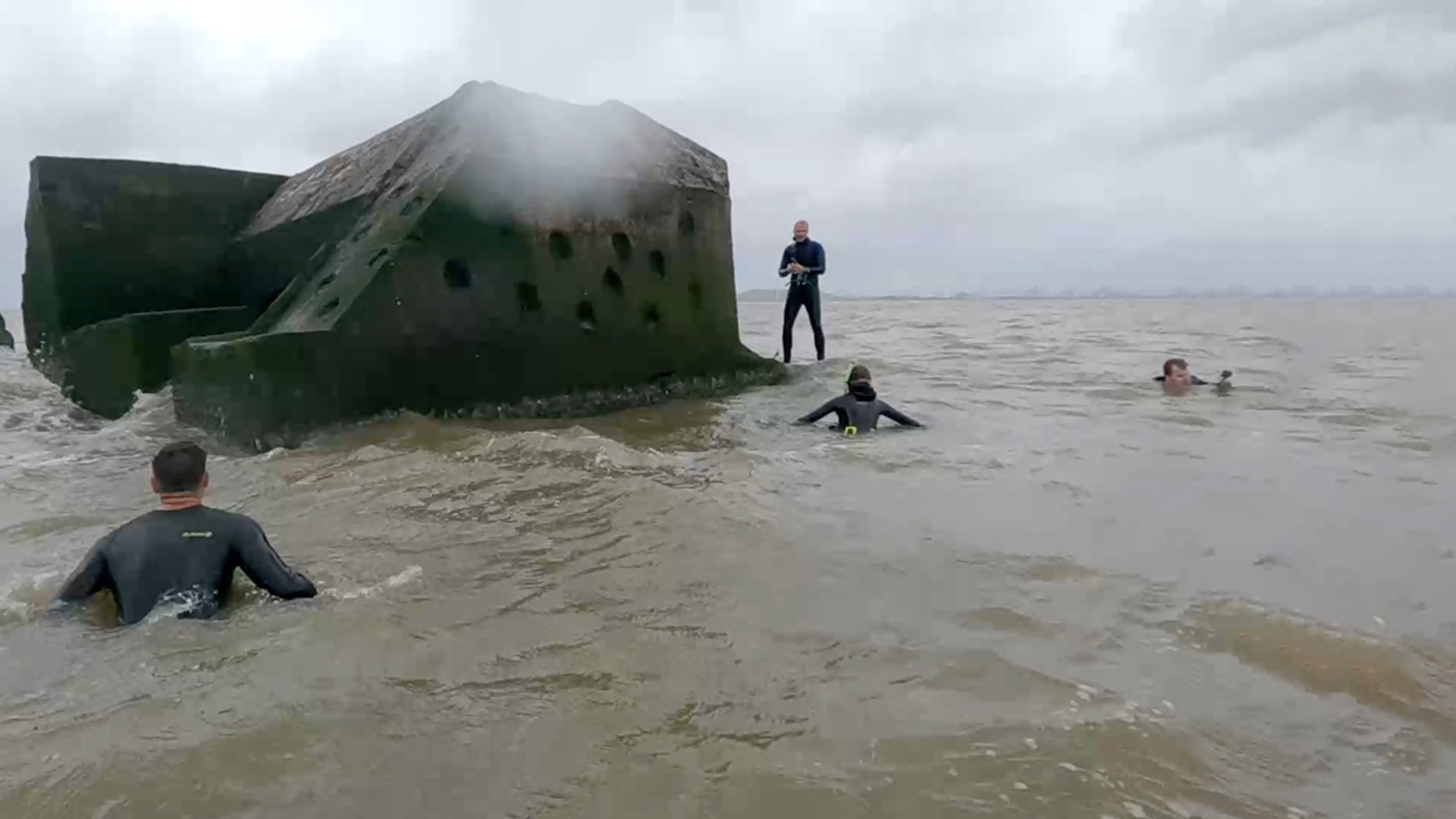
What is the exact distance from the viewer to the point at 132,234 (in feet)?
32.9

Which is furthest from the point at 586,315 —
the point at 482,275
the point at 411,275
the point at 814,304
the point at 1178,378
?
the point at 1178,378

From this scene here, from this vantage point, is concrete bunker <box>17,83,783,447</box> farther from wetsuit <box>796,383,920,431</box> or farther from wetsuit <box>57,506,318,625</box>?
wetsuit <box>57,506,318,625</box>

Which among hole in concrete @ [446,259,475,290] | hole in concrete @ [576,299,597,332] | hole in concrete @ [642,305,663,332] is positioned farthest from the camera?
hole in concrete @ [642,305,663,332]

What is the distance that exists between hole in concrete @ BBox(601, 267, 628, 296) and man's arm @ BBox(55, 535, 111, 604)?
5464 millimetres

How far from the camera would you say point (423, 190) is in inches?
300

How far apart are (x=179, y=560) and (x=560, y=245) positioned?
5138mm

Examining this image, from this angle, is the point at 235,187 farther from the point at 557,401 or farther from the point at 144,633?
the point at 144,633

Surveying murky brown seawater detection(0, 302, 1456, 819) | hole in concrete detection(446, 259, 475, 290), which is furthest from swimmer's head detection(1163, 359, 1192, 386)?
hole in concrete detection(446, 259, 475, 290)

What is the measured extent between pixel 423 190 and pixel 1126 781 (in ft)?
22.1

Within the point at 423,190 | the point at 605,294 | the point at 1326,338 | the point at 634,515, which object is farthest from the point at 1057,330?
the point at 634,515

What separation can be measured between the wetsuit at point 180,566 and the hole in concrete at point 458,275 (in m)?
4.08

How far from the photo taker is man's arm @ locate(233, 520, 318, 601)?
11.8 ft

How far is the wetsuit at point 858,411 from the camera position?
8133 millimetres

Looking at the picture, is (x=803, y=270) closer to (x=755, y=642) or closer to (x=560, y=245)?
(x=560, y=245)
